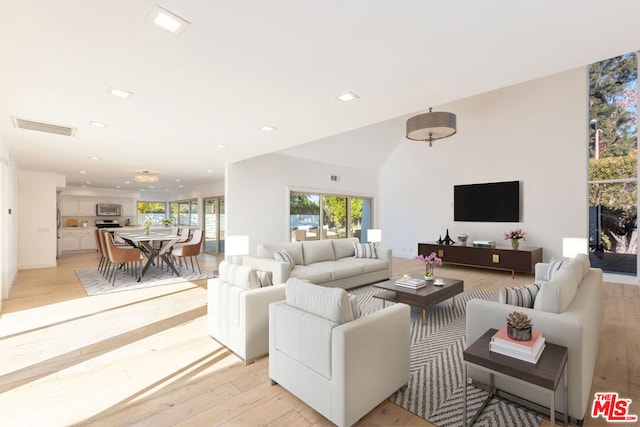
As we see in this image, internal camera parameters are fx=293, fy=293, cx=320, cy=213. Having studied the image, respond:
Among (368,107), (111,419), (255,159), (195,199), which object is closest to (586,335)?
(368,107)

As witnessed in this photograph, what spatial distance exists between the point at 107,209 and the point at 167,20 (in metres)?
12.5

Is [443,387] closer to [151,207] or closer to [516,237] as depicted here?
[516,237]

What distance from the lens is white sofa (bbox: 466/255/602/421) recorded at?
1.82 m

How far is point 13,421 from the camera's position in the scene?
75.9 inches

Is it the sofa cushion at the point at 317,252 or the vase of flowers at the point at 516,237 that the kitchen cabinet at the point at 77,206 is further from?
the vase of flowers at the point at 516,237

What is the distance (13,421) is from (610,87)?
9.32m

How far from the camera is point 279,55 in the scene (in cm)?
207

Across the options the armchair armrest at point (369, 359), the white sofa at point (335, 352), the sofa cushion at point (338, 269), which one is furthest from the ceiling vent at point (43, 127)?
the armchair armrest at point (369, 359)

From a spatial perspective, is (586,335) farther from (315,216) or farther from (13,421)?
(315,216)

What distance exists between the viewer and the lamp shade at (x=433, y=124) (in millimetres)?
4508

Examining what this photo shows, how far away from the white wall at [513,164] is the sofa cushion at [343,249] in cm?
319

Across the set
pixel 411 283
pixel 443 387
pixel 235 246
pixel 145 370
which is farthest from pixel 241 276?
pixel 411 283

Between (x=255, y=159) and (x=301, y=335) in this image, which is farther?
(x=255, y=159)

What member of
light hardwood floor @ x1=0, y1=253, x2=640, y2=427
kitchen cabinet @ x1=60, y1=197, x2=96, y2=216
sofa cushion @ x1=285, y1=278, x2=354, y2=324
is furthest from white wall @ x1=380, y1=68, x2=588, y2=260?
kitchen cabinet @ x1=60, y1=197, x2=96, y2=216
